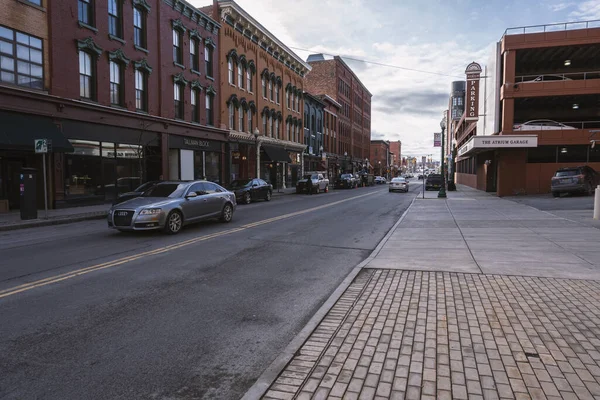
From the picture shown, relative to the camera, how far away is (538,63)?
3053cm

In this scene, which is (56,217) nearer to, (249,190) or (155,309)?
(249,190)

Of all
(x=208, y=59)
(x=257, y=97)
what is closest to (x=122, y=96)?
(x=208, y=59)

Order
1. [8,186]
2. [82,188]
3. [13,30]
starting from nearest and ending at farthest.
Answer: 1. [13,30]
2. [8,186]
3. [82,188]

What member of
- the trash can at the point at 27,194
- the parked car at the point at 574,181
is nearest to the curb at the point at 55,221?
the trash can at the point at 27,194

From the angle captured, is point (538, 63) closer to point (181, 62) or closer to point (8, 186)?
point (181, 62)

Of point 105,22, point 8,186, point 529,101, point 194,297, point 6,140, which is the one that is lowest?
point 194,297

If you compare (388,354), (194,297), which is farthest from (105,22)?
(388,354)

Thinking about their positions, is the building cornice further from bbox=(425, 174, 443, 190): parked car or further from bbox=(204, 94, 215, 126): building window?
bbox=(425, 174, 443, 190): parked car

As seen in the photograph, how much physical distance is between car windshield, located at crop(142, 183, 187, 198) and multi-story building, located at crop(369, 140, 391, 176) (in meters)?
97.6

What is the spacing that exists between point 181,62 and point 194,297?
24.1 meters

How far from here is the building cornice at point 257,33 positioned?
1218 inches

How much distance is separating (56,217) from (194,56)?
55.1 ft

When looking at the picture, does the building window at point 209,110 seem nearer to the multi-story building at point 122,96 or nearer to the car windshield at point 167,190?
the multi-story building at point 122,96

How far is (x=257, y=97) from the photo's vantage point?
119 feet
